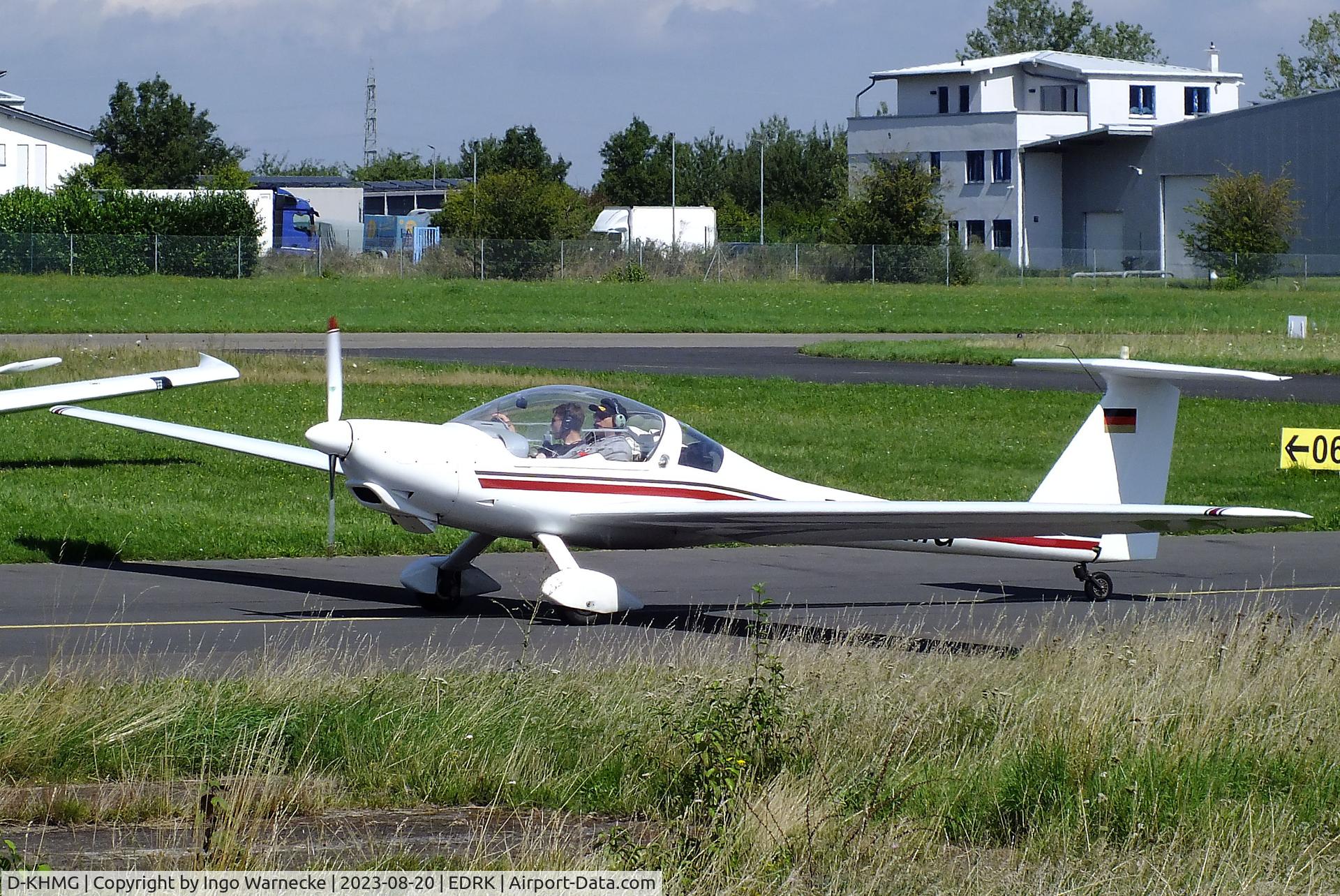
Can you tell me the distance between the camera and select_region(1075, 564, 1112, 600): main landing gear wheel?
1292 cm

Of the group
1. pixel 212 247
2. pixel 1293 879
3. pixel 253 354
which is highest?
pixel 212 247

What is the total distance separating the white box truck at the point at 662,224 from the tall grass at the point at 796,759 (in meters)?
76.2

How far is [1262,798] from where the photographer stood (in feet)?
22.7

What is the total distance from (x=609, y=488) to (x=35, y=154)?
7739cm

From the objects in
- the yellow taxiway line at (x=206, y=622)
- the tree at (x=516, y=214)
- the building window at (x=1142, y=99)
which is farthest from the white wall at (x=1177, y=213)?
the yellow taxiway line at (x=206, y=622)

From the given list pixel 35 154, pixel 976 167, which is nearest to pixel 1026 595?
pixel 976 167

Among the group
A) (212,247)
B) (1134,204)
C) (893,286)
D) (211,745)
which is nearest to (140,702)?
(211,745)

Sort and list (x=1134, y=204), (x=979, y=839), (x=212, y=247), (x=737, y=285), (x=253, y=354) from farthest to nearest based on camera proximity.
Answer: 1. (x=1134, y=204)
2. (x=737, y=285)
3. (x=212, y=247)
4. (x=253, y=354)
5. (x=979, y=839)

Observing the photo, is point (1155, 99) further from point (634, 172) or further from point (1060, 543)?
point (1060, 543)

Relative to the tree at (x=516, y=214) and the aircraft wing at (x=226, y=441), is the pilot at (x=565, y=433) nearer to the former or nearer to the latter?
the aircraft wing at (x=226, y=441)

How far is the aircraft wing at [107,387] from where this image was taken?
16953 millimetres

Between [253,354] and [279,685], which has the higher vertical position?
[253,354]

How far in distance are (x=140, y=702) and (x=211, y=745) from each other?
68 centimetres

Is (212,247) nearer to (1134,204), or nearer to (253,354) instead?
(253,354)
